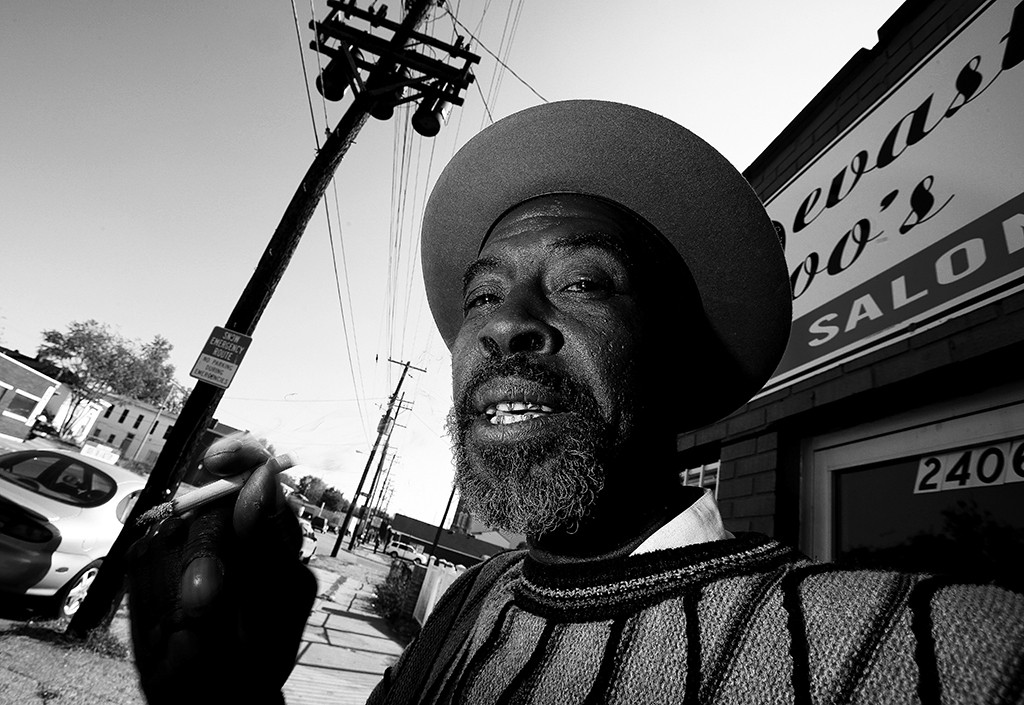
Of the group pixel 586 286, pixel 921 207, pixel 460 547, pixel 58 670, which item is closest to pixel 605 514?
pixel 586 286

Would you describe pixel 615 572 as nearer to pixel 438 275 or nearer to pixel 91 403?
pixel 438 275

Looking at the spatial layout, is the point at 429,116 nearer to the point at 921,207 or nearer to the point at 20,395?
the point at 921,207

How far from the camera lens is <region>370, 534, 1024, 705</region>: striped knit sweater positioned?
1.89 feet

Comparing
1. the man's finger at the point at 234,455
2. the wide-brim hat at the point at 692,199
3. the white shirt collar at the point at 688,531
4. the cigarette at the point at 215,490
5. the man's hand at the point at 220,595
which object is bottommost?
the man's hand at the point at 220,595

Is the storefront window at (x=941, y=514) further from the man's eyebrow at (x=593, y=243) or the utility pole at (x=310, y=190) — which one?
the utility pole at (x=310, y=190)

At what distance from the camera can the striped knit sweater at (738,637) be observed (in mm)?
575

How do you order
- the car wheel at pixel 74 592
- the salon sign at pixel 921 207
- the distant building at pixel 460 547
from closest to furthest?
the salon sign at pixel 921 207 → the car wheel at pixel 74 592 → the distant building at pixel 460 547

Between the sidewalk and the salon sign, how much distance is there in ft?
12.7

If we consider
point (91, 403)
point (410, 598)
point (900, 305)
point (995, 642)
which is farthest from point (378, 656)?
point (91, 403)

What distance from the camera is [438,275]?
2.02 m

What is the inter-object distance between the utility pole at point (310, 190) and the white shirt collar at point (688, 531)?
4215mm

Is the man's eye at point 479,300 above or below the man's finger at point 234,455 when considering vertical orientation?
above

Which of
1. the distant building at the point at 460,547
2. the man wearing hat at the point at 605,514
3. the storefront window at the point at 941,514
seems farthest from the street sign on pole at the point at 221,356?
the distant building at the point at 460,547

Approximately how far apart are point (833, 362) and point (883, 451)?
548mm
